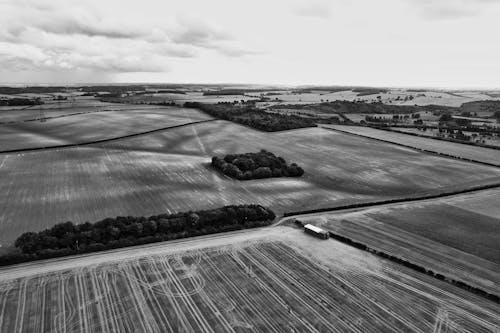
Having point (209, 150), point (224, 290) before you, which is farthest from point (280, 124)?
point (224, 290)

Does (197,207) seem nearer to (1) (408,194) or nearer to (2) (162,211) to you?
(2) (162,211)

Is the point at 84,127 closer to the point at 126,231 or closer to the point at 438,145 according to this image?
the point at 126,231

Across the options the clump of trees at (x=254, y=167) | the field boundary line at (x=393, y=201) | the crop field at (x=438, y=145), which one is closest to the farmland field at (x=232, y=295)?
the field boundary line at (x=393, y=201)

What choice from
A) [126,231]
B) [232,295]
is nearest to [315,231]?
[232,295]

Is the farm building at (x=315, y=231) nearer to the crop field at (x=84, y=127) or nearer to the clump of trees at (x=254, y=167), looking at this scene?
the clump of trees at (x=254, y=167)

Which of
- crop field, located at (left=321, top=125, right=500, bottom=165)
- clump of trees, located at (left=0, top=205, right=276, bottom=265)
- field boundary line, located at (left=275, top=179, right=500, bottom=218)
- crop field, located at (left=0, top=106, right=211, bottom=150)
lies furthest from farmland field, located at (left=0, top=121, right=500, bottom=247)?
crop field, located at (left=0, top=106, right=211, bottom=150)

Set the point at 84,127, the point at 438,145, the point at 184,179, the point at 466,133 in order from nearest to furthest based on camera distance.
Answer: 1. the point at 184,179
2. the point at 438,145
3. the point at 84,127
4. the point at 466,133

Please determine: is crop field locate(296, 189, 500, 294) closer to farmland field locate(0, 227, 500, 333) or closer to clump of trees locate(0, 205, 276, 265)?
farmland field locate(0, 227, 500, 333)

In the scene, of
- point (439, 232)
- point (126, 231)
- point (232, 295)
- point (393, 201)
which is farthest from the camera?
point (393, 201)
